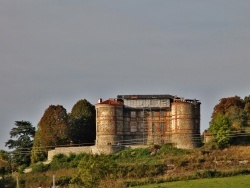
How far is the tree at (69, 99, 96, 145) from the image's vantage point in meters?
84.3

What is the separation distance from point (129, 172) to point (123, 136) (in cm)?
896

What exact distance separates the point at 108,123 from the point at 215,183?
1885 cm

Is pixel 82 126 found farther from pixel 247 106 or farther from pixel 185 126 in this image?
pixel 247 106

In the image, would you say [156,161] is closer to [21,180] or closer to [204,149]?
[204,149]

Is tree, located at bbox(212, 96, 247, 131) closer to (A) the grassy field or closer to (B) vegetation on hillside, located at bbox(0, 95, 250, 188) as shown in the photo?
(B) vegetation on hillside, located at bbox(0, 95, 250, 188)

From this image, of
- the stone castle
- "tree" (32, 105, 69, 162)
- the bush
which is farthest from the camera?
"tree" (32, 105, 69, 162)

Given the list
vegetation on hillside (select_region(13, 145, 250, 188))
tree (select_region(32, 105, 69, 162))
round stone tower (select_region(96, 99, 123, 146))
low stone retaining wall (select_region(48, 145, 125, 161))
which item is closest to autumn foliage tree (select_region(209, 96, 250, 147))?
vegetation on hillside (select_region(13, 145, 250, 188))

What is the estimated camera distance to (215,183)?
62.8 m

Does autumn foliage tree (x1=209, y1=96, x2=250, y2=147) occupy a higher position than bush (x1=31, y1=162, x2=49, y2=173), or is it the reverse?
autumn foliage tree (x1=209, y1=96, x2=250, y2=147)

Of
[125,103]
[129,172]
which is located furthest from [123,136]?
[129,172]

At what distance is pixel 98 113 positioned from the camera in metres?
80.4

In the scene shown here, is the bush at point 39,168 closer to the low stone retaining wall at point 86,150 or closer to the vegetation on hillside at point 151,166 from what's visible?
the vegetation on hillside at point 151,166

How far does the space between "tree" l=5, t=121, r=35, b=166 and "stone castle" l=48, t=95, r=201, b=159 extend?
6310 mm

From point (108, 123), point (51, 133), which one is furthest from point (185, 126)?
point (51, 133)
